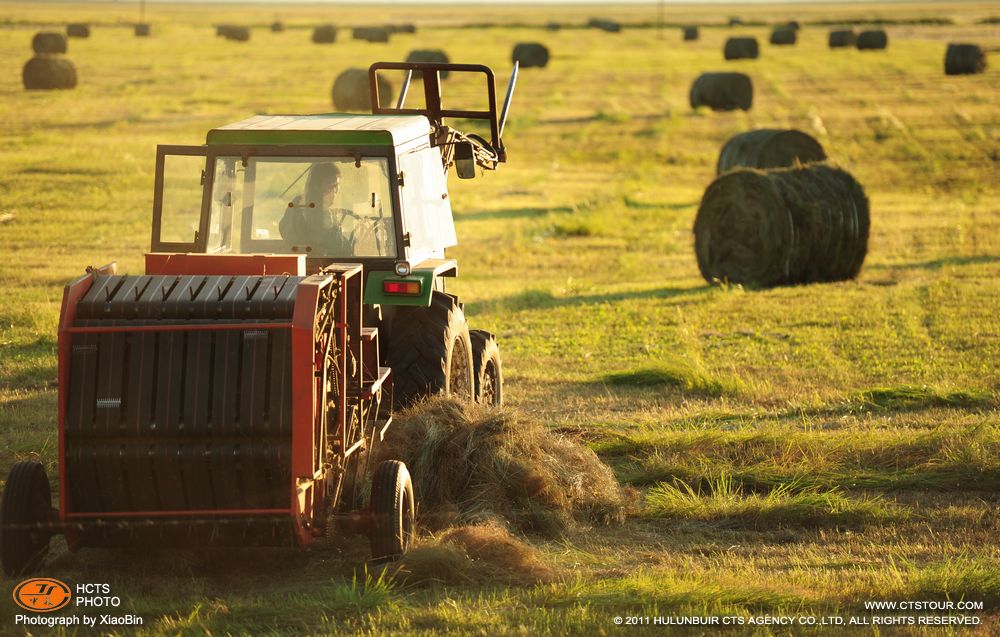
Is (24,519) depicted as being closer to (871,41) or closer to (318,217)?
(318,217)

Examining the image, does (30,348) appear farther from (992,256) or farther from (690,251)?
(992,256)

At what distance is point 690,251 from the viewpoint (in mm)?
21109

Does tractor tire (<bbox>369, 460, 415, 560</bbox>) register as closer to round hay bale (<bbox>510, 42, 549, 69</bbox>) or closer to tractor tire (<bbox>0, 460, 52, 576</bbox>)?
tractor tire (<bbox>0, 460, 52, 576</bbox>)

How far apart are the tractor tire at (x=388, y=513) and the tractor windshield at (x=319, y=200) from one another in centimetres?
186

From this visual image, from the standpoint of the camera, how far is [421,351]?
852 cm

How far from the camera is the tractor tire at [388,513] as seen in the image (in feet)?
22.5

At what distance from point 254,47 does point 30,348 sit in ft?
223

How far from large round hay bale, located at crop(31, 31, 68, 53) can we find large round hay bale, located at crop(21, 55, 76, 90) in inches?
569

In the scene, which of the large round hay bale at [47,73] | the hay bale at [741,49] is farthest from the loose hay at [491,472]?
the hay bale at [741,49]

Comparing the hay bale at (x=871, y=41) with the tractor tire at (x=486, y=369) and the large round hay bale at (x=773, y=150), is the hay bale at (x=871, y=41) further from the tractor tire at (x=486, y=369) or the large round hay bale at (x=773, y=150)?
the tractor tire at (x=486, y=369)

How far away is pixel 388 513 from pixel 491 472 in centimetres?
121

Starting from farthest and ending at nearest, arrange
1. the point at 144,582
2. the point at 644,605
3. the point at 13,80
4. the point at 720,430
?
the point at 13,80, the point at 720,430, the point at 144,582, the point at 644,605

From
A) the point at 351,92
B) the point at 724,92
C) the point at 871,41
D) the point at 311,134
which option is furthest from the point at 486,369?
the point at 871,41

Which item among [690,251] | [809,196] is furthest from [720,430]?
[690,251]
